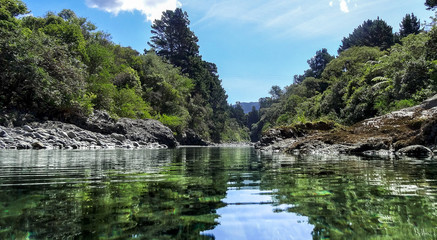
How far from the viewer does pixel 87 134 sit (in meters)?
16.2

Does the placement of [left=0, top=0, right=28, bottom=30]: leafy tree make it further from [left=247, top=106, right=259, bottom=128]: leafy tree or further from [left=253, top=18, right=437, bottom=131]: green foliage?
[left=247, top=106, right=259, bottom=128]: leafy tree

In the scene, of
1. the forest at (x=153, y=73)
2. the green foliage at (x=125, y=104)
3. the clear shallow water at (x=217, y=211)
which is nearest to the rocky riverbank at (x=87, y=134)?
the forest at (x=153, y=73)

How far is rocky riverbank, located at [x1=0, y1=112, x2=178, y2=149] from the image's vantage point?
12.1m

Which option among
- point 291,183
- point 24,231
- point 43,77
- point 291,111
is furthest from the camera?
point 291,111

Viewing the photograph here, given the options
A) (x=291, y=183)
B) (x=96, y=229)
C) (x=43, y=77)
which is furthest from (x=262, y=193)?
(x=43, y=77)

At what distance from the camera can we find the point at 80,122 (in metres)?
18.6

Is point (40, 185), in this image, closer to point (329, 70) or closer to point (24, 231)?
point (24, 231)

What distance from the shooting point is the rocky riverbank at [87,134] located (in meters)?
12.1

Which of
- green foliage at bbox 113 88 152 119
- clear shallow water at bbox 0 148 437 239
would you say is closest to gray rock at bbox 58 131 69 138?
green foliage at bbox 113 88 152 119

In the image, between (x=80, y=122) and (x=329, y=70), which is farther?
(x=329, y=70)

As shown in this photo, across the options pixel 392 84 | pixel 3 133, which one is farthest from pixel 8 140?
pixel 392 84

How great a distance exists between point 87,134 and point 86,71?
10.8 metres

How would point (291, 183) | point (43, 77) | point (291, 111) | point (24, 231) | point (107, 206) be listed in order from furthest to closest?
point (291, 111)
point (43, 77)
point (291, 183)
point (107, 206)
point (24, 231)

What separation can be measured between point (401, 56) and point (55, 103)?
23.6 meters
